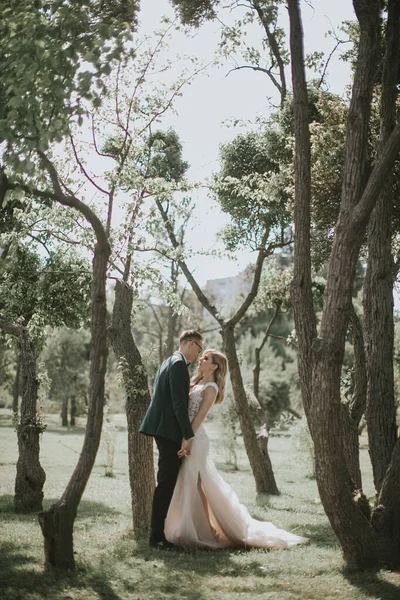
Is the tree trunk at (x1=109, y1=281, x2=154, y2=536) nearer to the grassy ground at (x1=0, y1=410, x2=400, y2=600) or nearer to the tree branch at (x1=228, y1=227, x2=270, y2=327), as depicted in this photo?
the grassy ground at (x1=0, y1=410, x2=400, y2=600)

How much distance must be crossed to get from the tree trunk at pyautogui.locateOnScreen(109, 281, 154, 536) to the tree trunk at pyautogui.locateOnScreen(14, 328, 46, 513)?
227cm

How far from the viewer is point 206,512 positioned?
795 cm

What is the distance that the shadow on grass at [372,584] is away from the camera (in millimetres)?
5695

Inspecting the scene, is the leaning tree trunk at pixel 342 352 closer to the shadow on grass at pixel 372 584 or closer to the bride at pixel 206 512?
the shadow on grass at pixel 372 584

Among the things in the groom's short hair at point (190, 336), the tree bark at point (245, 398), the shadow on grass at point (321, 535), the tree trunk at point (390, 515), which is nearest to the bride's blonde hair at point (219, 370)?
the groom's short hair at point (190, 336)

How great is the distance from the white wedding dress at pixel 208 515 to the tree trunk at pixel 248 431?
6267 mm

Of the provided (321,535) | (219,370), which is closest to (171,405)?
(219,370)

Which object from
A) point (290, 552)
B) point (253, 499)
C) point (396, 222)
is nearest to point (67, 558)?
point (290, 552)

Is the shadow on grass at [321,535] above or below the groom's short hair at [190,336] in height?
below

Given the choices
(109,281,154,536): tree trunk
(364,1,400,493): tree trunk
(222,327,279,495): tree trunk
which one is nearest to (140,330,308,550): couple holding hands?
(109,281,154,536): tree trunk

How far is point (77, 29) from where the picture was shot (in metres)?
6.37

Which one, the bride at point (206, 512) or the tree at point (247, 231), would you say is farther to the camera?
the tree at point (247, 231)

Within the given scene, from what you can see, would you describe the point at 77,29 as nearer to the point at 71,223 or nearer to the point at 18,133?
the point at 18,133

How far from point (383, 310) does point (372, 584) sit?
3.26 metres
